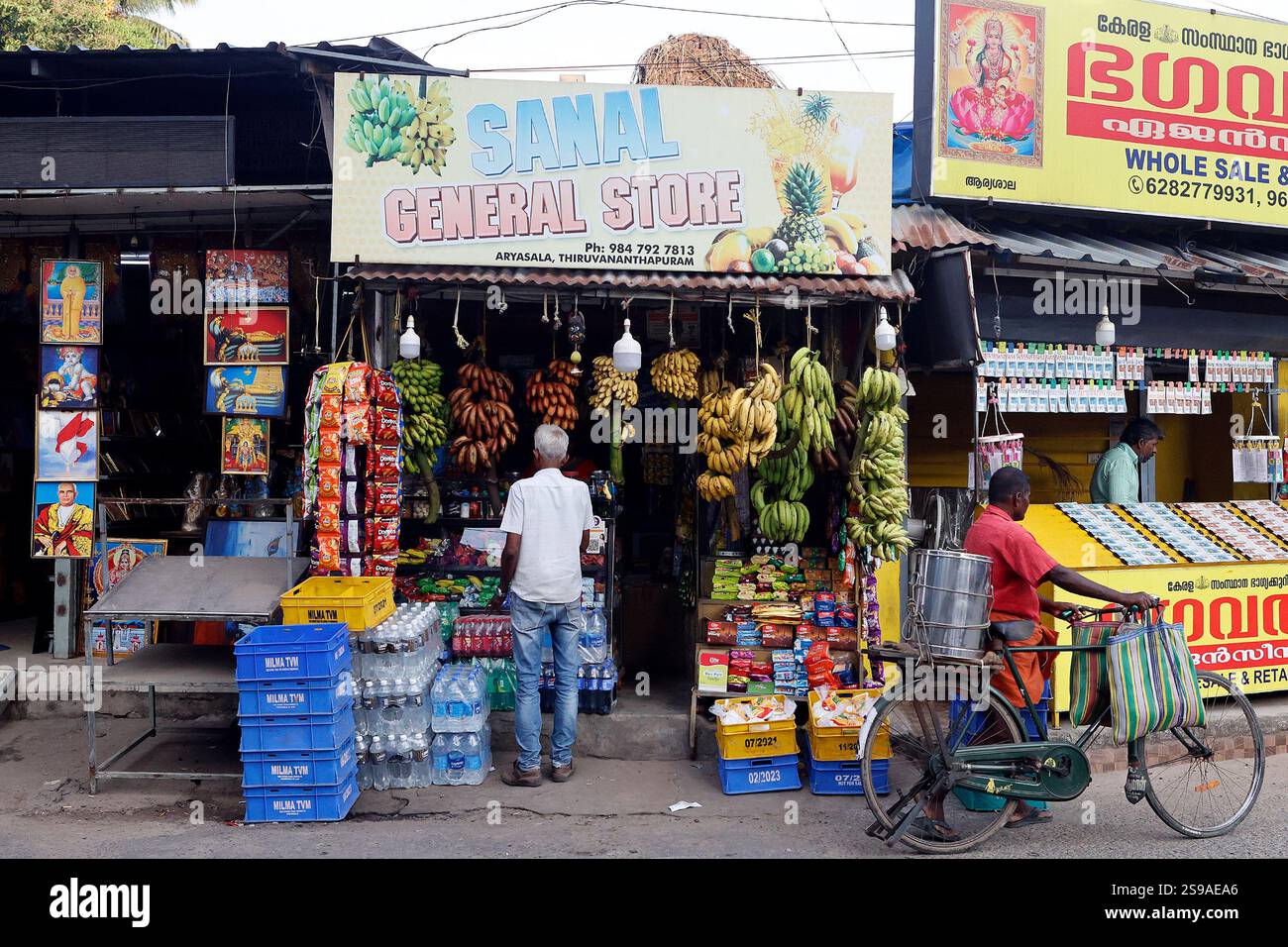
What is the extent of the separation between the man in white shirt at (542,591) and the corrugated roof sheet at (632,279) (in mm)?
1178

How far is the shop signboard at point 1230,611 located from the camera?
7.16 metres

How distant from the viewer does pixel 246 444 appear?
7863mm

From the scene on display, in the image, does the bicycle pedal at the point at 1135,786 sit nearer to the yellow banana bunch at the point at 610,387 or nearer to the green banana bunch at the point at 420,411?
the yellow banana bunch at the point at 610,387

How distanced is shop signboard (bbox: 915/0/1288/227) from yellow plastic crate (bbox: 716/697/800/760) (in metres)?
4.50

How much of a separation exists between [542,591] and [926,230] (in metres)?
4.16

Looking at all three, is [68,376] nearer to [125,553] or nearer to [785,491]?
[125,553]

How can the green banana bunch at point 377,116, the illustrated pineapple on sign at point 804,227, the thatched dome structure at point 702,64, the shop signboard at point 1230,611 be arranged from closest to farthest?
the green banana bunch at point 377,116, the illustrated pineapple on sign at point 804,227, the shop signboard at point 1230,611, the thatched dome structure at point 702,64

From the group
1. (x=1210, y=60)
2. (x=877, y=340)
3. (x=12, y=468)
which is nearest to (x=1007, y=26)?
(x=1210, y=60)

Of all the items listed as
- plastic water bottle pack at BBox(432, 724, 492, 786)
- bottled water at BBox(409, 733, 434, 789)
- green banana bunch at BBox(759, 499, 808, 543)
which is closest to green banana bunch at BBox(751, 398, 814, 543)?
green banana bunch at BBox(759, 499, 808, 543)

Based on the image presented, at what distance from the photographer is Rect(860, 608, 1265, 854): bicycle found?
16.4 feet

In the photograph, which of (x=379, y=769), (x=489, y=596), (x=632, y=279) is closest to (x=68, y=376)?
(x=489, y=596)

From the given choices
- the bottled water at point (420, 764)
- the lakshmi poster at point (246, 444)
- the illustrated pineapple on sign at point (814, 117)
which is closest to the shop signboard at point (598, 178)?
the illustrated pineapple on sign at point (814, 117)

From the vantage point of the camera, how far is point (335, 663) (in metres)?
5.57

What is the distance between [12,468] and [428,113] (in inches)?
252
